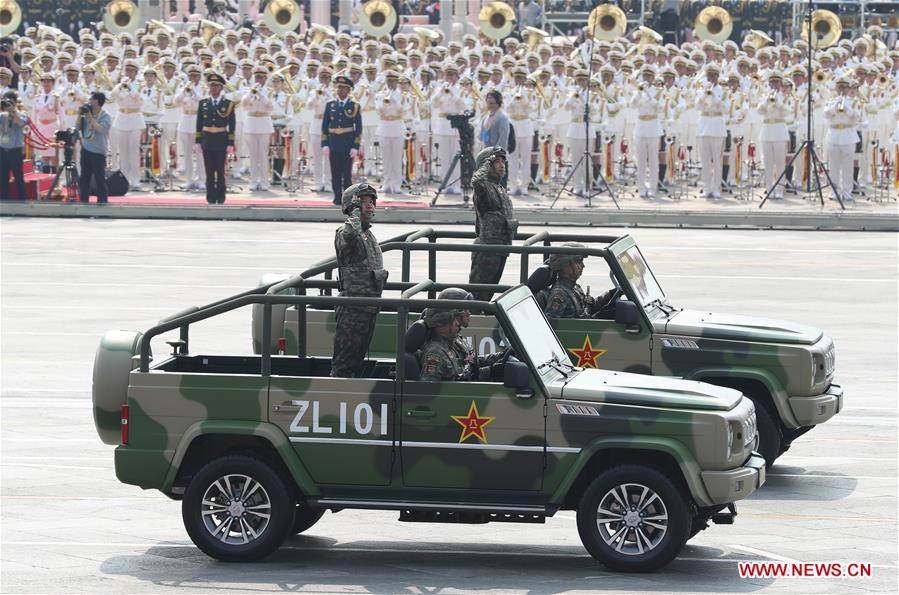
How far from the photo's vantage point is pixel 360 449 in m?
10.8

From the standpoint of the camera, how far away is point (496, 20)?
4847cm

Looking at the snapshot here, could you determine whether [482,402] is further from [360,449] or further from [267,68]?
[267,68]

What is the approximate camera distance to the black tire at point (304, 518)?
11672 millimetres

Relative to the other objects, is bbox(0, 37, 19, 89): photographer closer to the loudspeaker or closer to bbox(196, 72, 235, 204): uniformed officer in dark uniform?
the loudspeaker

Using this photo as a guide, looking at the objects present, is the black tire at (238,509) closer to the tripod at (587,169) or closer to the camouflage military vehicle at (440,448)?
the camouflage military vehicle at (440,448)

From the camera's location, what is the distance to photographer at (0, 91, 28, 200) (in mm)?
33287

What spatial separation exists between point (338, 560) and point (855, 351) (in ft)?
31.7

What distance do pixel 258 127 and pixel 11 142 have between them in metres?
4.97

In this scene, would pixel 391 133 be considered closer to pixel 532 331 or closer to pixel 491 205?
pixel 491 205

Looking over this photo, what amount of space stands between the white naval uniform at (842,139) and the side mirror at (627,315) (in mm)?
23021

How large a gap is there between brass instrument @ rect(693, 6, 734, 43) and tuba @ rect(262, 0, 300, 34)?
34.6 feet

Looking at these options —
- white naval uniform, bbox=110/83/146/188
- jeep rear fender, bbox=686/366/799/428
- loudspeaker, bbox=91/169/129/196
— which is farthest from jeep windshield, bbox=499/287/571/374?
white naval uniform, bbox=110/83/146/188

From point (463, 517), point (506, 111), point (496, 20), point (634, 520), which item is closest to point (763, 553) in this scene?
point (634, 520)

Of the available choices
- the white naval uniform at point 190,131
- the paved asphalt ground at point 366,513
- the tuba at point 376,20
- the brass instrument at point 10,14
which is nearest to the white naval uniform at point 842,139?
the paved asphalt ground at point 366,513
